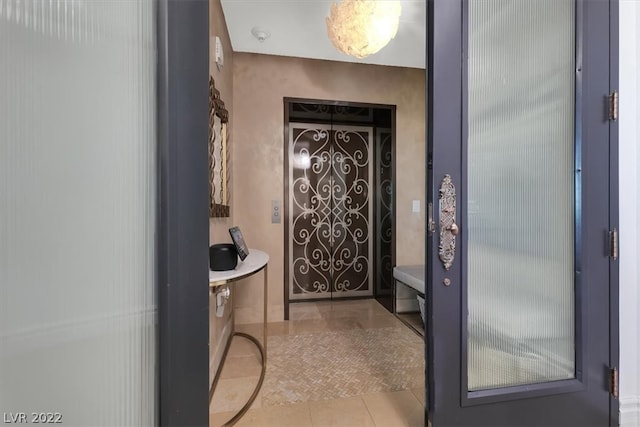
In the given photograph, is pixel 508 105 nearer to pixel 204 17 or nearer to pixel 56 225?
pixel 204 17

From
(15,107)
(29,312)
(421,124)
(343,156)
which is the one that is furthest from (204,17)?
(421,124)

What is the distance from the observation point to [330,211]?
352 centimetres

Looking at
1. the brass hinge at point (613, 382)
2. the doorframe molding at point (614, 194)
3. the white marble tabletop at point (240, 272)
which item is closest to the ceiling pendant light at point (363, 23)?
the doorframe molding at point (614, 194)

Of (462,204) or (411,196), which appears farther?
(411,196)

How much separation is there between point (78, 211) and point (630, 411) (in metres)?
2.61

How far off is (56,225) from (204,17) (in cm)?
82

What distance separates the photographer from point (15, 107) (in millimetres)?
756

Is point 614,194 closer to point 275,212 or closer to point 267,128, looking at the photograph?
point 275,212

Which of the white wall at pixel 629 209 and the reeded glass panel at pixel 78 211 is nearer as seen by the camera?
the reeded glass panel at pixel 78 211

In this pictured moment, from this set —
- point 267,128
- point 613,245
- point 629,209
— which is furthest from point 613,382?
point 267,128

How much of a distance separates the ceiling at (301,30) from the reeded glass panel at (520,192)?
1.14 meters

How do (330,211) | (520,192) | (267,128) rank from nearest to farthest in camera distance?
(520,192) → (267,128) → (330,211)

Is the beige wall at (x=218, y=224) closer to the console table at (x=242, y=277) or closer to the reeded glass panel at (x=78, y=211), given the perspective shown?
the console table at (x=242, y=277)

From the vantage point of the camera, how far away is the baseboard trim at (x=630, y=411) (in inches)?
52.6
